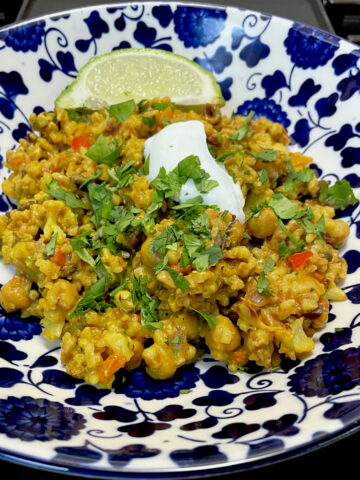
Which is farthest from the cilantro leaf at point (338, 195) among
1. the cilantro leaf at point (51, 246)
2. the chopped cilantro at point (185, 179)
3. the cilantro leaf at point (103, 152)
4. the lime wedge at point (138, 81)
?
the cilantro leaf at point (51, 246)

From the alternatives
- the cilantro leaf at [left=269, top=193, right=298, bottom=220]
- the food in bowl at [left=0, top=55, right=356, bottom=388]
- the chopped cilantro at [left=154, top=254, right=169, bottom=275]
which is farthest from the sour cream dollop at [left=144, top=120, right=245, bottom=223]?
the chopped cilantro at [left=154, top=254, right=169, bottom=275]

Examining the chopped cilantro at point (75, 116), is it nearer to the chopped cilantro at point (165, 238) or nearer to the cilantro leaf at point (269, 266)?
the chopped cilantro at point (165, 238)

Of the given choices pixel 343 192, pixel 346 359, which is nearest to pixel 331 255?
pixel 343 192

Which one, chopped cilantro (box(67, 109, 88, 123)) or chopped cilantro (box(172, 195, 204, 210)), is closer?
chopped cilantro (box(172, 195, 204, 210))

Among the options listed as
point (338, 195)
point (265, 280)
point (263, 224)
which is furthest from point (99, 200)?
point (338, 195)

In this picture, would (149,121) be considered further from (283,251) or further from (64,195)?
(283,251)

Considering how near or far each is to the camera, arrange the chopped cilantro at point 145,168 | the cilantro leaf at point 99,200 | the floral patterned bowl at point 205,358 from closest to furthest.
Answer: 1. the floral patterned bowl at point 205,358
2. the cilantro leaf at point 99,200
3. the chopped cilantro at point 145,168

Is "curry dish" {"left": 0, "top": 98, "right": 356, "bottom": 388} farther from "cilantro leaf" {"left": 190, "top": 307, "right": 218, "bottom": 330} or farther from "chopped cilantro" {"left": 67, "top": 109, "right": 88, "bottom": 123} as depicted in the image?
"chopped cilantro" {"left": 67, "top": 109, "right": 88, "bottom": 123}

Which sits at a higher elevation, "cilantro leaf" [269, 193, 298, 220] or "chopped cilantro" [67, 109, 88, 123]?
"chopped cilantro" [67, 109, 88, 123]
